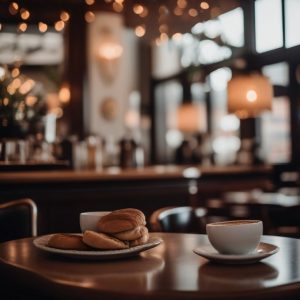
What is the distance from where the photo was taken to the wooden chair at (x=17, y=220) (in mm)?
2092

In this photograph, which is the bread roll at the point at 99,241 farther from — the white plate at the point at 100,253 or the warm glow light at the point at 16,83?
the warm glow light at the point at 16,83

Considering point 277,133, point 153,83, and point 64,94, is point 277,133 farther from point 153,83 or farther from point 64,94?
point 153,83

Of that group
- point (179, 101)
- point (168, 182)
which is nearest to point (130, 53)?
point (179, 101)

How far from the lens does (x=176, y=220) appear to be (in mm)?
2256

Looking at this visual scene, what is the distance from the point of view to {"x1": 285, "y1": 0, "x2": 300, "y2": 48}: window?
6.73 meters

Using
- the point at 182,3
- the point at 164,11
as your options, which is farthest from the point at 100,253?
the point at 182,3

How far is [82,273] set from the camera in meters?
1.20

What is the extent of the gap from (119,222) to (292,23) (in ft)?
19.6

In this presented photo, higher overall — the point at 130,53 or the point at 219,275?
the point at 130,53

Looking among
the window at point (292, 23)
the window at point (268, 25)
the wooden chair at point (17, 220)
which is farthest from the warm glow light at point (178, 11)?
the wooden chair at point (17, 220)

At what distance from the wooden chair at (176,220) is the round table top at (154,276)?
61 cm

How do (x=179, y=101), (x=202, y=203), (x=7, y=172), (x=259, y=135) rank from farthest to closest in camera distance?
(x=179, y=101) → (x=259, y=135) → (x=202, y=203) → (x=7, y=172)

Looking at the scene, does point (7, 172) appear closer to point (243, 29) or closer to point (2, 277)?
point (2, 277)

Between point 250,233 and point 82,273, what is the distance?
1.34 ft
